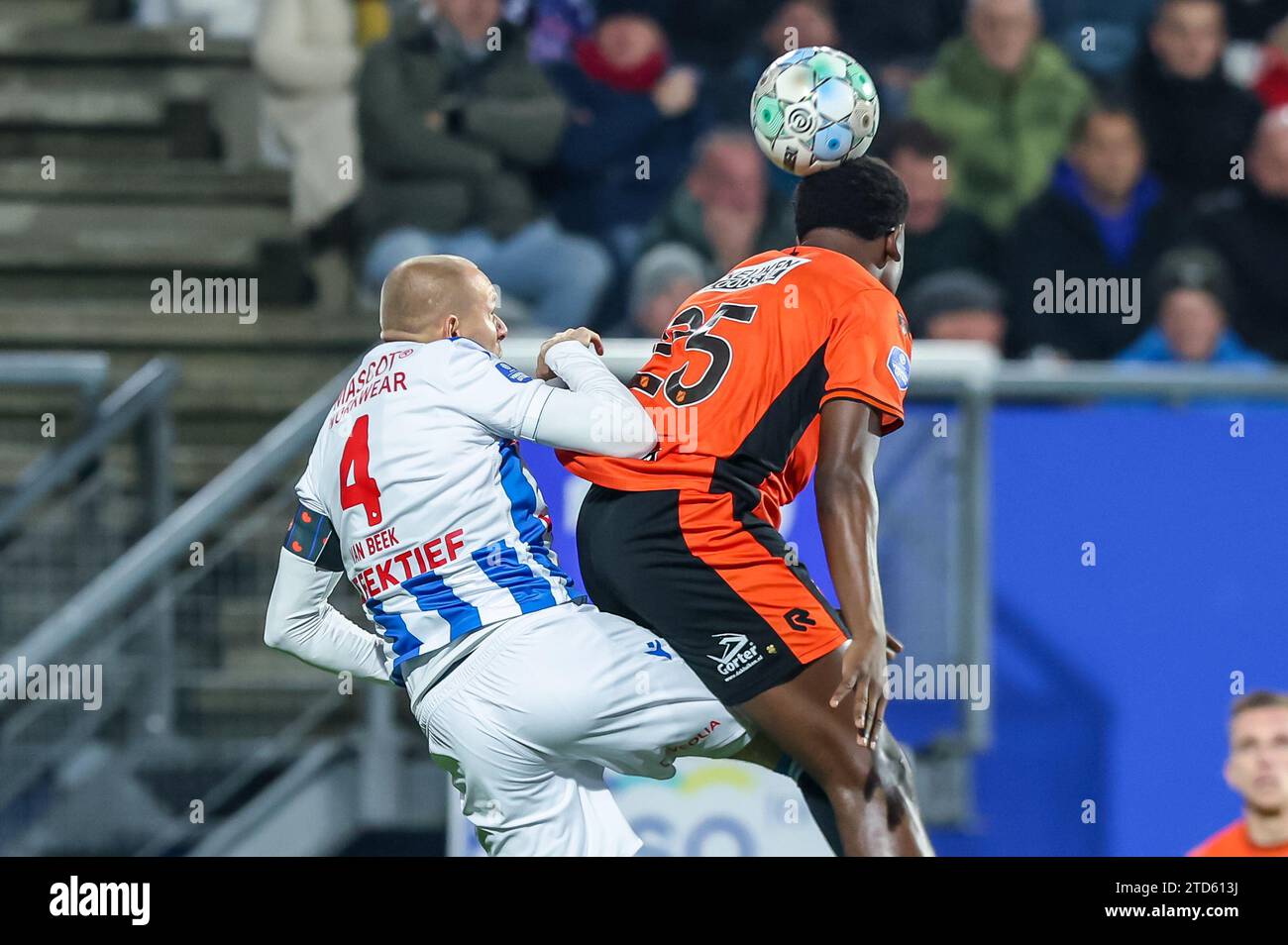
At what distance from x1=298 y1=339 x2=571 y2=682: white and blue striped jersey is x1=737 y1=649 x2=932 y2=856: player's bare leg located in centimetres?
54

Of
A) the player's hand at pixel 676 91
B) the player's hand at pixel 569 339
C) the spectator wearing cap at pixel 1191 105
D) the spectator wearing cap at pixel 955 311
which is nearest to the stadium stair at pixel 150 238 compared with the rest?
the player's hand at pixel 676 91

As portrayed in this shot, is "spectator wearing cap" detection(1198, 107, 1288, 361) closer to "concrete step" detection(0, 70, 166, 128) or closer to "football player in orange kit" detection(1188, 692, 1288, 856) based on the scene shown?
"football player in orange kit" detection(1188, 692, 1288, 856)

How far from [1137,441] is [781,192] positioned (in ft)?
6.54

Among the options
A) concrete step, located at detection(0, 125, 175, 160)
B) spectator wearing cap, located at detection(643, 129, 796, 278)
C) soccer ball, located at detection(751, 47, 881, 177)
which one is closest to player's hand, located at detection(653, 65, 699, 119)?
spectator wearing cap, located at detection(643, 129, 796, 278)

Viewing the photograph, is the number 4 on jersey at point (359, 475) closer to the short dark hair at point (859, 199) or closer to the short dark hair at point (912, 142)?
the short dark hair at point (859, 199)

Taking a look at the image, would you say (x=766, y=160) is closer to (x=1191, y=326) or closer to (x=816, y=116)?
(x=1191, y=326)

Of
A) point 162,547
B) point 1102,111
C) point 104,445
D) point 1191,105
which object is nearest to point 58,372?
point 104,445

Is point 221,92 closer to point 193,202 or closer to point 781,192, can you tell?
point 193,202

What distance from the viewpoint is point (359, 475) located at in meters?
4.19

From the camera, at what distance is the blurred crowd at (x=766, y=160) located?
738 cm

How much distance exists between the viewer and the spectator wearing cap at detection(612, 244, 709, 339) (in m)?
7.12

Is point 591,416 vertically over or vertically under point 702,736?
over

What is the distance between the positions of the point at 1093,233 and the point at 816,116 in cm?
330
